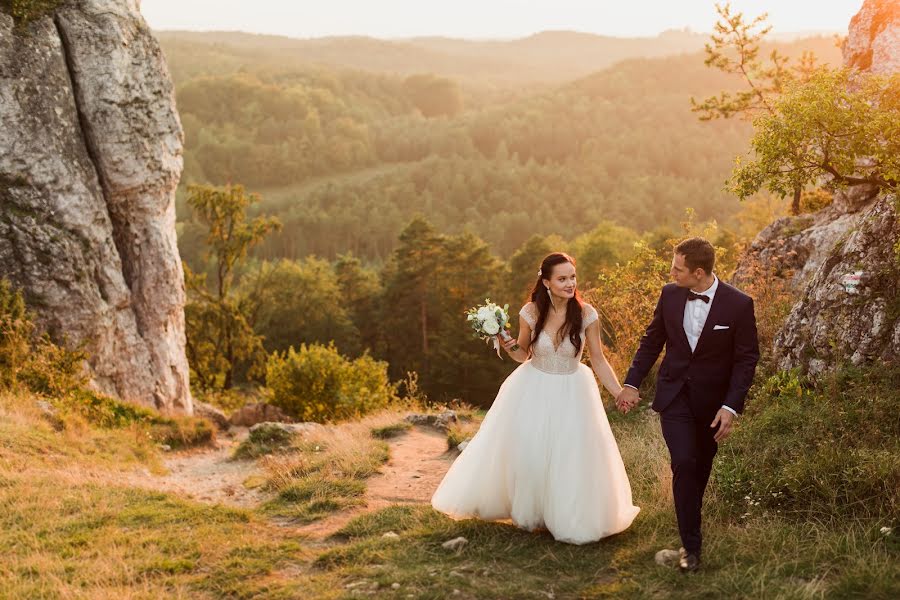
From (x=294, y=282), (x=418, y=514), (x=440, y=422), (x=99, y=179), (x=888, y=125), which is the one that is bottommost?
(x=294, y=282)

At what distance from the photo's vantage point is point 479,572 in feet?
18.7

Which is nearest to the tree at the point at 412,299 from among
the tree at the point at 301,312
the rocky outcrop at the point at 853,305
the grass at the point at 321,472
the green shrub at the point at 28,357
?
the tree at the point at 301,312

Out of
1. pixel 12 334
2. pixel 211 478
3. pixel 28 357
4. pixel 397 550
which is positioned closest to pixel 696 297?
pixel 397 550

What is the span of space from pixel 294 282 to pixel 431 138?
102735 mm

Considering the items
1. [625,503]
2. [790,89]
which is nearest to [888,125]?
[790,89]

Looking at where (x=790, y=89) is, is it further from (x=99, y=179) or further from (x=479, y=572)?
(x=99, y=179)

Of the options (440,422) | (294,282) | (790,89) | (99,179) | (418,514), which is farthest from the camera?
(294,282)

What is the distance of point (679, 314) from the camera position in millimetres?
5590

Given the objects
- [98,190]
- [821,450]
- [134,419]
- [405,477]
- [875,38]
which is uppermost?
[875,38]

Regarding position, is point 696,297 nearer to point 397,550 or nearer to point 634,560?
point 634,560

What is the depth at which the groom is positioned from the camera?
5.42 metres

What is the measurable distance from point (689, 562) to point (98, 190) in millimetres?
15163

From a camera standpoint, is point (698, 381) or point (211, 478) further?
point (211, 478)

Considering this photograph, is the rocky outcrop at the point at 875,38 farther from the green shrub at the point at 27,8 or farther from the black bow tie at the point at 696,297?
the green shrub at the point at 27,8
